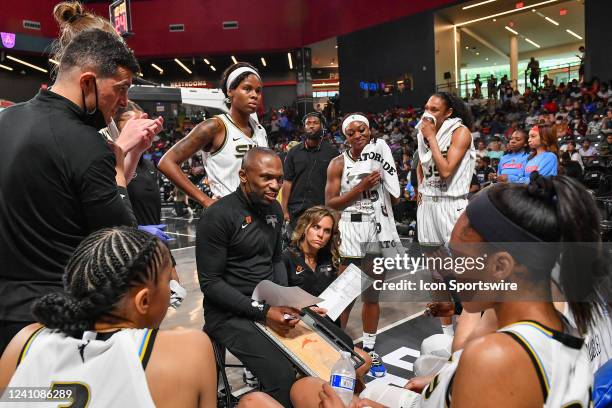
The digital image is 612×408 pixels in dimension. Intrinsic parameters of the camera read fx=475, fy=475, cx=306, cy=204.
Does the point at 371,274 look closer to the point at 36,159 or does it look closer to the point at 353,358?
the point at 353,358

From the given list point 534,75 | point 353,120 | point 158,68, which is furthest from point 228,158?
point 158,68

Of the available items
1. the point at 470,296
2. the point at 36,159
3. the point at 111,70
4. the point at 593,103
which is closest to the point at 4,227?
the point at 36,159

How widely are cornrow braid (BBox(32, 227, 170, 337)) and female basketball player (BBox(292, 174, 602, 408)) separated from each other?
0.83 m

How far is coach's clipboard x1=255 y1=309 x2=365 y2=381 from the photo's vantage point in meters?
2.12

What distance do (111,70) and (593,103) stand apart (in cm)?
1519

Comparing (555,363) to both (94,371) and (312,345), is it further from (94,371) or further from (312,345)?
(312,345)

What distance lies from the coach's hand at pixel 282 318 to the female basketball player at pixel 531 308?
3.52 ft

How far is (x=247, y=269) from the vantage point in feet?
8.72

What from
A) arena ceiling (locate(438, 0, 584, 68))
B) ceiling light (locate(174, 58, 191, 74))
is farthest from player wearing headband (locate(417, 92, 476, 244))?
ceiling light (locate(174, 58, 191, 74))

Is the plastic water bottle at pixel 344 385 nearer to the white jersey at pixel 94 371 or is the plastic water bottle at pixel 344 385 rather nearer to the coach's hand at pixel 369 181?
the white jersey at pixel 94 371

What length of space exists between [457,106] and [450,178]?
0.59 meters

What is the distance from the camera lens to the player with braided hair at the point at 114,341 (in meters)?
1.13

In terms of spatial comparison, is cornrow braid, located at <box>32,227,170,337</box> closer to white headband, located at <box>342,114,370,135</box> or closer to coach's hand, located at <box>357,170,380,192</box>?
coach's hand, located at <box>357,170,380,192</box>

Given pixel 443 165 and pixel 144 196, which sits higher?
pixel 443 165
